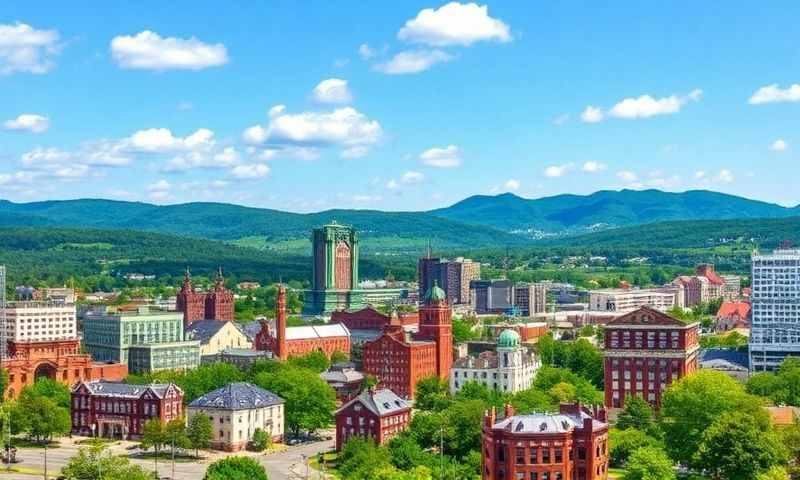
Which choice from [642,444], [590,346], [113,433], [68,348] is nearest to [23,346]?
[68,348]

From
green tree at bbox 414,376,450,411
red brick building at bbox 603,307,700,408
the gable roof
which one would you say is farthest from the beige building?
the gable roof

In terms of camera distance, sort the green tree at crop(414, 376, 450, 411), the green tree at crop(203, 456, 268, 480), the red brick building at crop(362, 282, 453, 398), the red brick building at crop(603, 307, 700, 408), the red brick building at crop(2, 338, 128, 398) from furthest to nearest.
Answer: the red brick building at crop(2, 338, 128, 398) → the red brick building at crop(362, 282, 453, 398) → the green tree at crop(414, 376, 450, 411) → the red brick building at crop(603, 307, 700, 408) → the green tree at crop(203, 456, 268, 480)

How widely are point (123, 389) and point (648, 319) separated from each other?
201 ft

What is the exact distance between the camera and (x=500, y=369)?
172 metres

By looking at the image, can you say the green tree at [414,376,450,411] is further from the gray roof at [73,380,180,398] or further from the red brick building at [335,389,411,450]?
the gray roof at [73,380,180,398]

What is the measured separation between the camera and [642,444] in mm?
118438

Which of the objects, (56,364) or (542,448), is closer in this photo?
(542,448)

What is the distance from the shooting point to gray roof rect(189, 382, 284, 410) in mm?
139250

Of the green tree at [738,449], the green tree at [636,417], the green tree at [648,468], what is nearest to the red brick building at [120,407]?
the green tree at [636,417]

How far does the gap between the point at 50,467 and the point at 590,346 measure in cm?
8981

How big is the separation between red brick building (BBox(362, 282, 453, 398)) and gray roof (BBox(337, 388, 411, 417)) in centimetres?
3631

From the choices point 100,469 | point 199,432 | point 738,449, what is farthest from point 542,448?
point 199,432

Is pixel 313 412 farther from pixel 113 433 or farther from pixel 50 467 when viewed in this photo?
pixel 50 467

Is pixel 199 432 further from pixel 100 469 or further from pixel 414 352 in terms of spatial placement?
pixel 414 352
